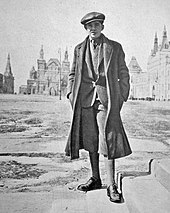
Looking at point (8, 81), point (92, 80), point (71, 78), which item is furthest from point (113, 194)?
point (8, 81)

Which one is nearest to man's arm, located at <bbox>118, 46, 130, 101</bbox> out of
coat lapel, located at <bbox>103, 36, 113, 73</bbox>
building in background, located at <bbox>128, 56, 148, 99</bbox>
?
coat lapel, located at <bbox>103, 36, 113, 73</bbox>

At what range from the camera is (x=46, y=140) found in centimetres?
308

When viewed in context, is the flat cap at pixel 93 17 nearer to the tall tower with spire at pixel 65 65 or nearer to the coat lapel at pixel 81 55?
the coat lapel at pixel 81 55

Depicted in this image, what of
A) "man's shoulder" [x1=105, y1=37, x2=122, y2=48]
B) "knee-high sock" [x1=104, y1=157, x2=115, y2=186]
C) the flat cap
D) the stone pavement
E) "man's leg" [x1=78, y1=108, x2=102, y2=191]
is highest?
the flat cap

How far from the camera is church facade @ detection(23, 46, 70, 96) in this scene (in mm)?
3119

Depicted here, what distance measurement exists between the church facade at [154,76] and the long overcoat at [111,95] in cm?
32

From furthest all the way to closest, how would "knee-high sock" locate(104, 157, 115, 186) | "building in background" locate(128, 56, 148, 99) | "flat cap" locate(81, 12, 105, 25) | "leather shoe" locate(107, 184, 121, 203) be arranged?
"building in background" locate(128, 56, 148, 99), "flat cap" locate(81, 12, 105, 25), "knee-high sock" locate(104, 157, 115, 186), "leather shoe" locate(107, 184, 121, 203)

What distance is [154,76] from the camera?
11.1 ft

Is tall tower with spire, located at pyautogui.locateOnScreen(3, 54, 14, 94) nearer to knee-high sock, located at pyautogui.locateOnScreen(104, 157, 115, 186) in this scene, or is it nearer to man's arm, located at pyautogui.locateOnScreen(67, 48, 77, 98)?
man's arm, located at pyautogui.locateOnScreen(67, 48, 77, 98)

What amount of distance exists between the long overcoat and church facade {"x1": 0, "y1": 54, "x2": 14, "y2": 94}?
2.30ft

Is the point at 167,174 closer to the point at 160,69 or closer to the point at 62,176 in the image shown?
the point at 62,176

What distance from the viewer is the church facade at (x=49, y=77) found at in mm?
3119

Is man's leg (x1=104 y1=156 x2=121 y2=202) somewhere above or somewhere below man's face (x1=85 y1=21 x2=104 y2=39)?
below

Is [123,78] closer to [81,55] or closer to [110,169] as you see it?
[81,55]
